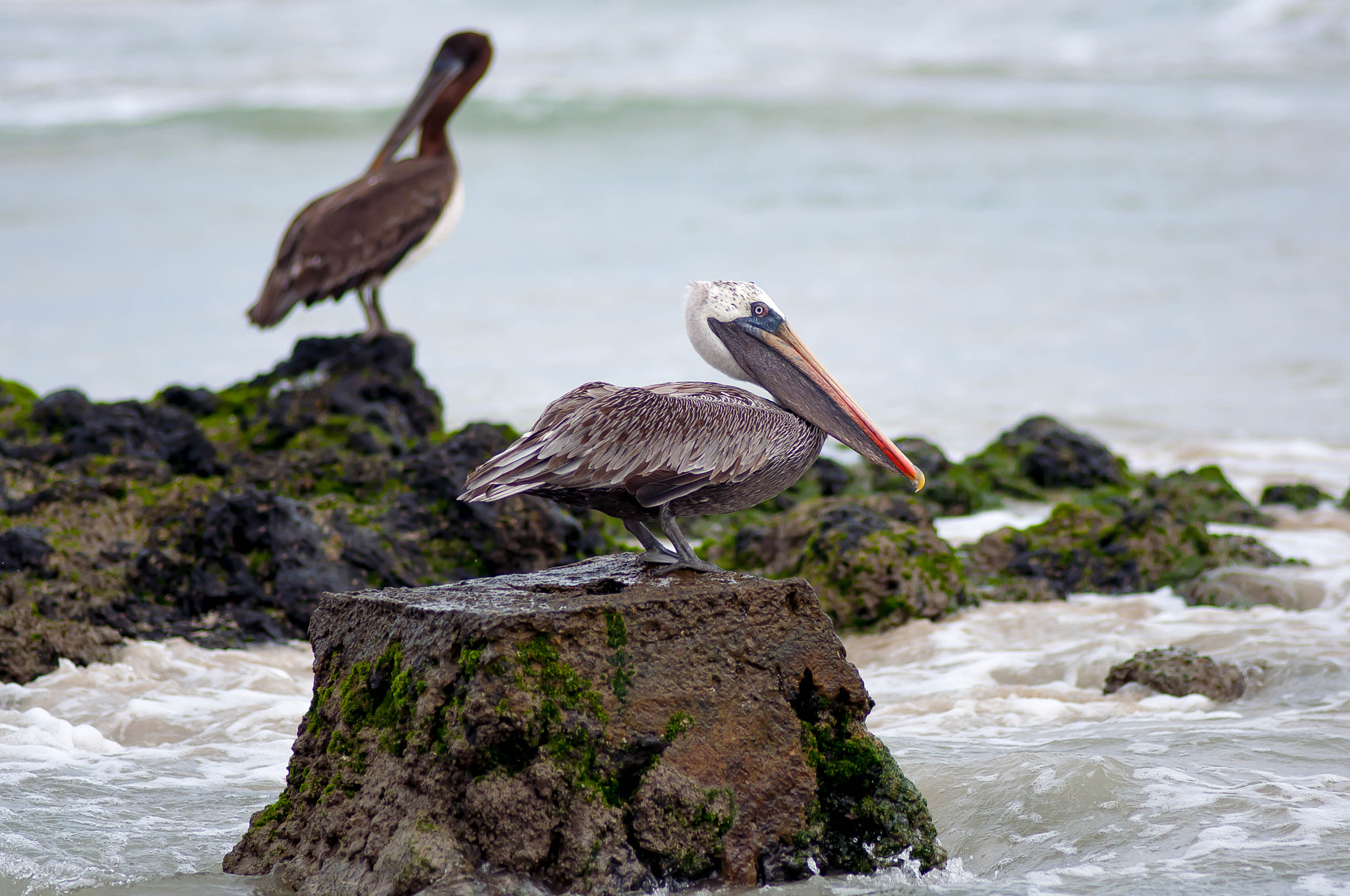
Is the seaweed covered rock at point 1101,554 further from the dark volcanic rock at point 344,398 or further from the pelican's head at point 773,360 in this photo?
the dark volcanic rock at point 344,398

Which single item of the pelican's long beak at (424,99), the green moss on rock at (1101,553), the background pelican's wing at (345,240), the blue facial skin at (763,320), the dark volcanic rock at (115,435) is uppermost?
the pelican's long beak at (424,99)

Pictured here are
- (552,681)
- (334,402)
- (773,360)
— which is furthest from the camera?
(334,402)

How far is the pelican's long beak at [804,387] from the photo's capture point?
3.89 m

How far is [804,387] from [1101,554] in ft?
12.5

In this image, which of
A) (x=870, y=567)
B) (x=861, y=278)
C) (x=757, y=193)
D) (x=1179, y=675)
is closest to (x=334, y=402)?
(x=870, y=567)

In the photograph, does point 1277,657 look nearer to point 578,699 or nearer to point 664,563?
point 664,563

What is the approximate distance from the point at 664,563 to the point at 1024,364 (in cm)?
1180

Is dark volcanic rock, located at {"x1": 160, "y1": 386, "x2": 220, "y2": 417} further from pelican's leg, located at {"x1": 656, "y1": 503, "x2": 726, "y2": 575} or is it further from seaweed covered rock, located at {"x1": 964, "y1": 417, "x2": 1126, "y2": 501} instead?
pelican's leg, located at {"x1": 656, "y1": 503, "x2": 726, "y2": 575}

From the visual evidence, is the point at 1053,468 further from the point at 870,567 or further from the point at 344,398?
the point at 344,398

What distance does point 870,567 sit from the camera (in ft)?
20.6

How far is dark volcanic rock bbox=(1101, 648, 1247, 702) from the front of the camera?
5.24 m

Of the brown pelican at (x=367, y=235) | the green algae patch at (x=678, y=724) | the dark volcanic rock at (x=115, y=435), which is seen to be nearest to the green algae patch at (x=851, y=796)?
the green algae patch at (x=678, y=724)

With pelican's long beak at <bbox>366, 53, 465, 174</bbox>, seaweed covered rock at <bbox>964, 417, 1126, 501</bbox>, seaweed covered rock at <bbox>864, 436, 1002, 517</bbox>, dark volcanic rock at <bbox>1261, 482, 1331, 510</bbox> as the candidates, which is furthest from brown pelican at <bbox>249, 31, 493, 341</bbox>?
dark volcanic rock at <bbox>1261, 482, 1331, 510</bbox>

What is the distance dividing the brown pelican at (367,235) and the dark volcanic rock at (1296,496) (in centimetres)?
595
